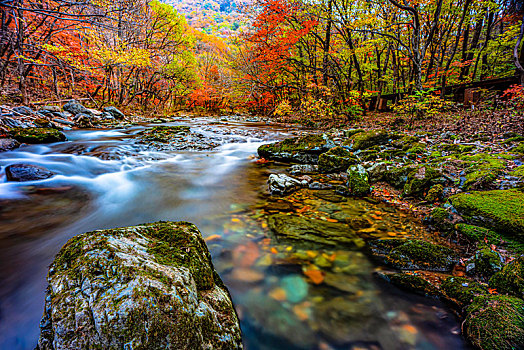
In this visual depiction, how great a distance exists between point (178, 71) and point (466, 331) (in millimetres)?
28635

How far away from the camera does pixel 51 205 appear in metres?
4.21

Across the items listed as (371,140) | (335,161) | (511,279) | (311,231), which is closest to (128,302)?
(311,231)

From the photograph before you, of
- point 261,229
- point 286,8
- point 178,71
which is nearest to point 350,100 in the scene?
point 286,8

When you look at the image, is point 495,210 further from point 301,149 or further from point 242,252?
point 301,149

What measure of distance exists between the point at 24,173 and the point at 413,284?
7.49 meters

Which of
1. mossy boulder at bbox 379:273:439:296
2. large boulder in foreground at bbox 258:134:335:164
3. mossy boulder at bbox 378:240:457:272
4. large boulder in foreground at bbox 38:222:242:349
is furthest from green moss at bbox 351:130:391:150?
large boulder in foreground at bbox 38:222:242:349

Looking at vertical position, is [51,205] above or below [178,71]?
below

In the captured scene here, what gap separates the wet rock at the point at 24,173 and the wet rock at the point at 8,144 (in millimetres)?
2621

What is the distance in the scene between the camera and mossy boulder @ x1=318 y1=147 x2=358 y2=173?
598cm

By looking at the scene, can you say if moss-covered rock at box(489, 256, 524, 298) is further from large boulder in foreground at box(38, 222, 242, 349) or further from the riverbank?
large boulder in foreground at box(38, 222, 242, 349)

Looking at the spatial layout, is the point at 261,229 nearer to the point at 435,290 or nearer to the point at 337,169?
the point at 435,290

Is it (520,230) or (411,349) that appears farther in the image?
(520,230)

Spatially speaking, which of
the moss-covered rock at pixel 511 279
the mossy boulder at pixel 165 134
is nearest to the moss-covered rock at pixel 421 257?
the moss-covered rock at pixel 511 279

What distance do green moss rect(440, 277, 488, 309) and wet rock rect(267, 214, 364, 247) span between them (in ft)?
3.34
